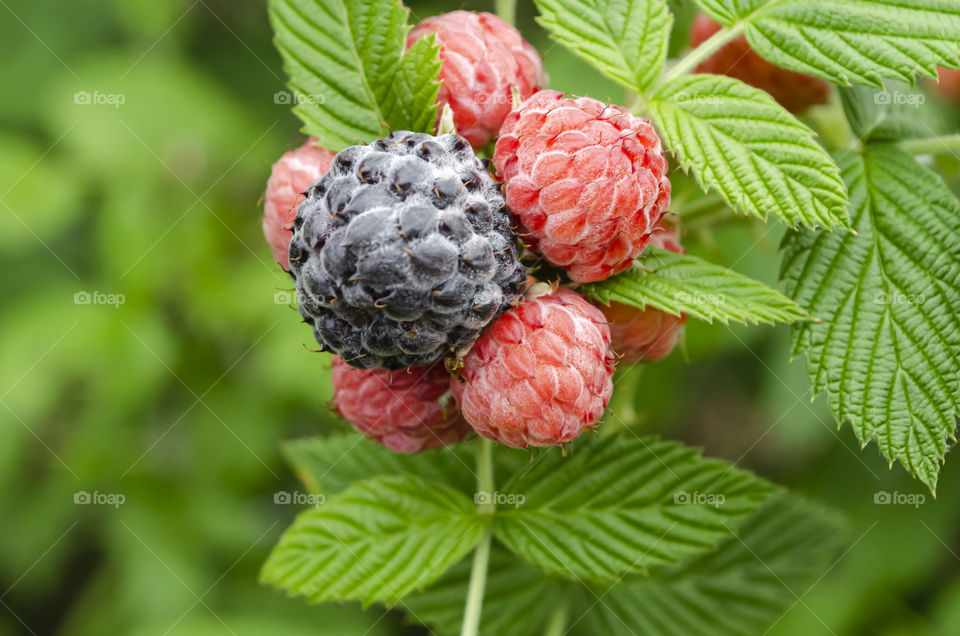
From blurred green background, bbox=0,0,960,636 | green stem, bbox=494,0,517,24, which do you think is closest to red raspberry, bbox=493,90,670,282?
green stem, bbox=494,0,517,24

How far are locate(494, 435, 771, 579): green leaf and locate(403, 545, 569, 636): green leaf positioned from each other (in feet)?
1.01

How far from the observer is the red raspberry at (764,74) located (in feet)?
5.47

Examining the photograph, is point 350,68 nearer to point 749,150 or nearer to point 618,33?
point 618,33

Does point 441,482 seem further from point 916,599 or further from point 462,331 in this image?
point 916,599

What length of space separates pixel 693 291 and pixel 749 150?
0.26 metres

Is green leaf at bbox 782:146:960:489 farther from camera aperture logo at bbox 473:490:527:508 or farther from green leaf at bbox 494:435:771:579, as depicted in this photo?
camera aperture logo at bbox 473:490:527:508

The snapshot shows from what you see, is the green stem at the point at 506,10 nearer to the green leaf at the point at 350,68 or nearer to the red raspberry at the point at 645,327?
the green leaf at the point at 350,68

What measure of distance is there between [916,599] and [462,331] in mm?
2623

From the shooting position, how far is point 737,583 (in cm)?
214

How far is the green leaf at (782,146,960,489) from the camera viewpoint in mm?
1452

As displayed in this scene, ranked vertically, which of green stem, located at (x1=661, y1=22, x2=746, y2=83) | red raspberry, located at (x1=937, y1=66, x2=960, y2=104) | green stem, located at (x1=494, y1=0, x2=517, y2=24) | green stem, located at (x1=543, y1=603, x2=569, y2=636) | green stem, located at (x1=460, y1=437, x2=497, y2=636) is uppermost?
green stem, located at (x1=494, y1=0, x2=517, y2=24)

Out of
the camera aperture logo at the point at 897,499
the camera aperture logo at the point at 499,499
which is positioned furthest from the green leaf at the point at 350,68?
the camera aperture logo at the point at 897,499

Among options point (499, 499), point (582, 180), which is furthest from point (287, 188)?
point (499, 499)

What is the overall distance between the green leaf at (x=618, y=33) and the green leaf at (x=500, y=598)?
44.3 inches
